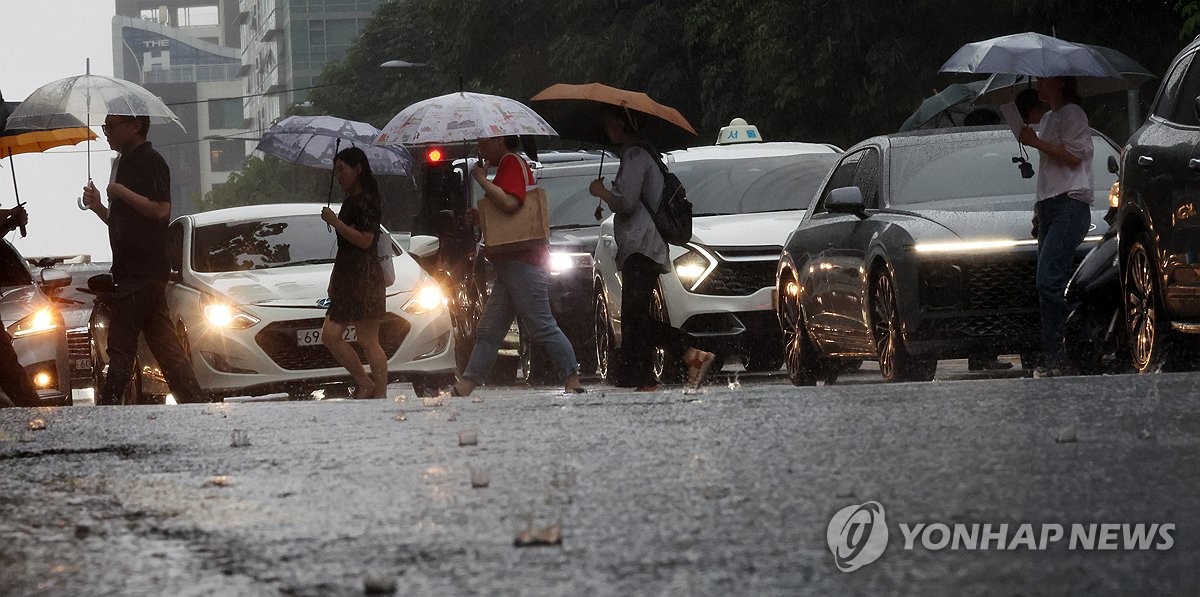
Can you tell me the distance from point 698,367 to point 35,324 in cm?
448

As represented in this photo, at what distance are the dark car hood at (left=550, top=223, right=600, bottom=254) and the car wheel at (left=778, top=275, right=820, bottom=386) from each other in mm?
2827

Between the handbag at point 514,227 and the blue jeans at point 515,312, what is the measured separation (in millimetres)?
115

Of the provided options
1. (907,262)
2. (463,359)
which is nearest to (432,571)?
(907,262)

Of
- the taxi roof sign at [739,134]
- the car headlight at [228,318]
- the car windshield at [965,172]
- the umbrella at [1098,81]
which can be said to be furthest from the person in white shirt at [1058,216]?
the taxi roof sign at [739,134]

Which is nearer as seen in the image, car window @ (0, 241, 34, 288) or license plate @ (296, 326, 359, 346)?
car window @ (0, 241, 34, 288)

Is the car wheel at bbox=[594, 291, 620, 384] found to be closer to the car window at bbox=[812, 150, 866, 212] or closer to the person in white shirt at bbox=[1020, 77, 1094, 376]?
the car window at bbox=[812, 150, 866, 212]

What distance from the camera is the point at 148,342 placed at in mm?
12000

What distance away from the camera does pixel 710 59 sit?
1339 inches

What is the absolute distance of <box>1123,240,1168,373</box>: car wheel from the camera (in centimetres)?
1015

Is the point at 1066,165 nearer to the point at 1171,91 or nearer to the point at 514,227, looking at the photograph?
the point at 1171,91

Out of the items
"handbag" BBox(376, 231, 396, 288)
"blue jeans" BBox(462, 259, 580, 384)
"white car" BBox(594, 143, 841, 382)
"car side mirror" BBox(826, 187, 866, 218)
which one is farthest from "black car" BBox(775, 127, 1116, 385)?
"handbag" BBox(376, 231, 396, 288)

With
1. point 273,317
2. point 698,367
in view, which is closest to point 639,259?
point 698,367

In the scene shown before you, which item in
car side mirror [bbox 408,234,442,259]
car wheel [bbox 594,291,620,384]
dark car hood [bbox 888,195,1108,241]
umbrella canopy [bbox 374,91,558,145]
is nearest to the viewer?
dark car hood [bbox 888,195,1108,241]

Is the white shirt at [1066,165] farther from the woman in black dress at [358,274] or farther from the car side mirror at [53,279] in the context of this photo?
the car side mirror at [53,279]
